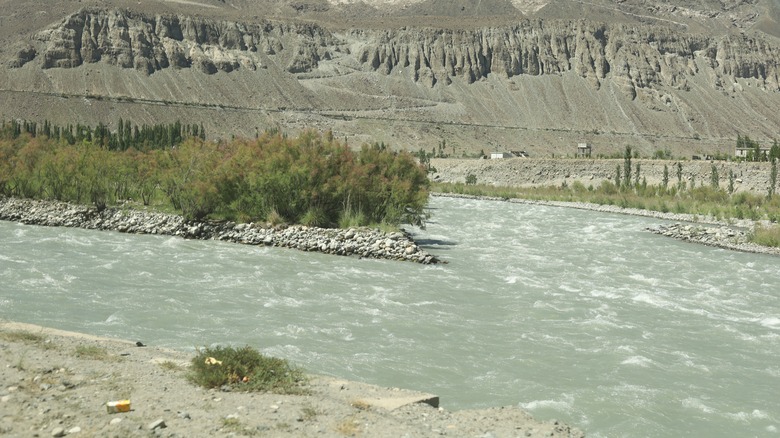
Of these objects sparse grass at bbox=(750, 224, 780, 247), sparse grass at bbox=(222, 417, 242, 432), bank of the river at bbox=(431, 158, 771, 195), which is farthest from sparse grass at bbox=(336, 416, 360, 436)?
bank of the river at bbox=(431, 158, 771, 195)

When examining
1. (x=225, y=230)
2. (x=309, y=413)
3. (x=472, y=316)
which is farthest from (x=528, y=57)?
(x=309, y=413)

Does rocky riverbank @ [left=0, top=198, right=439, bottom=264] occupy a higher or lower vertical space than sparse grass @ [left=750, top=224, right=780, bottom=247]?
higher

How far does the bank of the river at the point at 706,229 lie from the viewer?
39906mm

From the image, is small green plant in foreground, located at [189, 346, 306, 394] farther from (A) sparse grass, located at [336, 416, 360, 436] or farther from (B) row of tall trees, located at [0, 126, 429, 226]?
(B) row of tall trees, located at [0, 126, 429, 226]

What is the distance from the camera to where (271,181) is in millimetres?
34875

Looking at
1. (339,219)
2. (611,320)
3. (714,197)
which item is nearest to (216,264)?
(339,219)

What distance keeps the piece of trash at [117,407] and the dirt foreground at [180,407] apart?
72 millimetres

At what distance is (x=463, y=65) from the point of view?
594ft

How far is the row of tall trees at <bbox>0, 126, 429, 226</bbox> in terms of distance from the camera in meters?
35.1

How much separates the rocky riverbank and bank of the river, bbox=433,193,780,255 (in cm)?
1822

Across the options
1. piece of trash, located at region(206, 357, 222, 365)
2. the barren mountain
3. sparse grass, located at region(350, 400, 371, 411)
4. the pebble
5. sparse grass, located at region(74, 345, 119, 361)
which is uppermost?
the barren mountain

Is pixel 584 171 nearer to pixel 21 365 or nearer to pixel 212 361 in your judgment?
pixel 212 361

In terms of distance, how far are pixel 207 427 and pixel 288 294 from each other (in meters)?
13.1

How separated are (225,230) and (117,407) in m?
25.6
